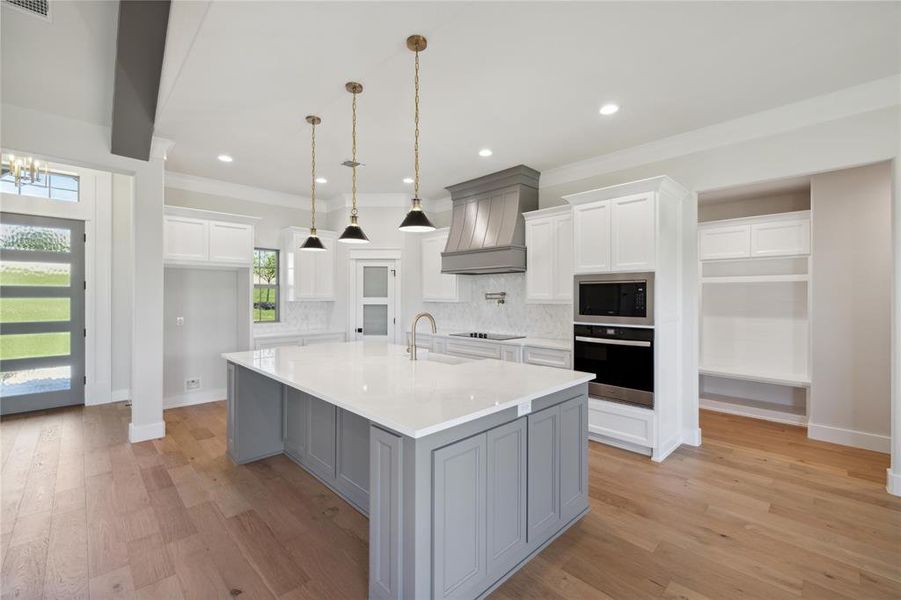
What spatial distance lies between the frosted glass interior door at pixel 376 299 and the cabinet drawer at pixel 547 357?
238cm

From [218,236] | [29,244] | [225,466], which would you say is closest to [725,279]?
[225,466]

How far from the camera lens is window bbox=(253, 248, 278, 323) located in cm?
589

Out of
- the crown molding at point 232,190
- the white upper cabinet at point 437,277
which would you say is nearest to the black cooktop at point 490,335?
the white upper cabinet at point 437,277

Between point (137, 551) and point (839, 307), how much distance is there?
5909 millimetres

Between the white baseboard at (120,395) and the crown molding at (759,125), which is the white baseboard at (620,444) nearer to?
the crown molding at (759,125)

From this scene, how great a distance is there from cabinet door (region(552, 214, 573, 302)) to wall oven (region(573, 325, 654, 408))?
59 cm

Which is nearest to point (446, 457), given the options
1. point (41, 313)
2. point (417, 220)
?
point (417, 220)

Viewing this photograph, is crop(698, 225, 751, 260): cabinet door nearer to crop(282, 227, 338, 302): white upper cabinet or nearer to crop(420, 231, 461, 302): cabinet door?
crop(420, 231, 461, 302): cabinet door

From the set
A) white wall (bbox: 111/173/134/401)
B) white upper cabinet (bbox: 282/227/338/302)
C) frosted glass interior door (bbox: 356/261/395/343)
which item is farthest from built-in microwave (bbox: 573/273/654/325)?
white wall (bbox: 111/173/134/401)

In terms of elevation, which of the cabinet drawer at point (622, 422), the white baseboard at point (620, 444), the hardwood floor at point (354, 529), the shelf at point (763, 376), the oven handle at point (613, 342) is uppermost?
the oven handle at point (613, 342)

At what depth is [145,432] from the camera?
396 centimetres

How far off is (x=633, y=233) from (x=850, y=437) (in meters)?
2.88

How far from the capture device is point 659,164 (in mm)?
4043

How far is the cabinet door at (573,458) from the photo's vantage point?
245 centimetres
